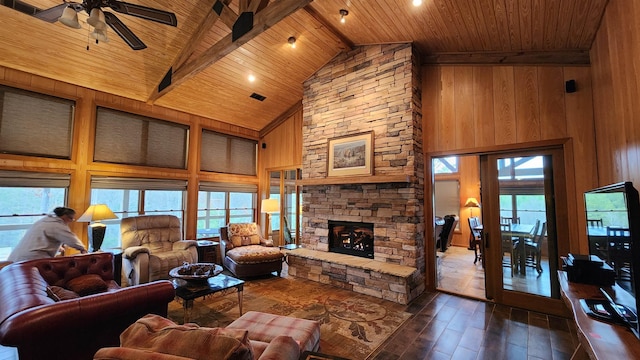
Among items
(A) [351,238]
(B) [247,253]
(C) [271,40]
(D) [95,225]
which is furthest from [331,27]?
(D) [95,225]

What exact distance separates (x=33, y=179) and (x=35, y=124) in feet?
2.75

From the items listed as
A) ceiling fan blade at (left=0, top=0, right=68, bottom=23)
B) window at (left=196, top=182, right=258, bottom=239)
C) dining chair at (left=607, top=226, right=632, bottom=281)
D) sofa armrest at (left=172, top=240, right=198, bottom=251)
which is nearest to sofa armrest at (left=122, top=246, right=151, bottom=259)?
sofa armrest at (left=172, top=240, right=198, bottom=251)

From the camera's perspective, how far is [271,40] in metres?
4.55

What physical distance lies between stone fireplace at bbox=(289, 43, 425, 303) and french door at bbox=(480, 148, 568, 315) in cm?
94

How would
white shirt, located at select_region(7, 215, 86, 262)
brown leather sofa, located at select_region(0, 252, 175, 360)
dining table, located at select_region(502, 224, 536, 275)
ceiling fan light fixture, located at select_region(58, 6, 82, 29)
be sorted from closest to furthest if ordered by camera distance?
1. brown leather sofa, located at select_region(0, 252, 175, 360)
2. ceiling fan light fixture, located at select_region(58, 6, 82, 29)
3. white shirt, located at select_region(7, 215, 86, 262)
4. dining table, located at select_region(502, 224, 536, 275)

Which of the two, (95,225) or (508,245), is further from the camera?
(95,225)

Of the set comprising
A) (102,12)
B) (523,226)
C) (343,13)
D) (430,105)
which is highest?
(343,13)

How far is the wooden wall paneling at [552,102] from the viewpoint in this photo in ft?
10.9

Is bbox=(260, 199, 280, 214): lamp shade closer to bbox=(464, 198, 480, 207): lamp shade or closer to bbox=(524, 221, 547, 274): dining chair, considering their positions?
bbox=(524, 221, 547, 274): dining chair

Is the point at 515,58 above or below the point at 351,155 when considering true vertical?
above

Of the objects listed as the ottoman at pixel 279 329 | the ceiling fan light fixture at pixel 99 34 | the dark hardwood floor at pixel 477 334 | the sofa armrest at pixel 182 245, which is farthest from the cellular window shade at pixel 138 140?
the dark hardwood floor at pixel 477 334

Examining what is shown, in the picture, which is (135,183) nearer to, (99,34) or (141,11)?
(99,34)

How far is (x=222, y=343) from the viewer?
1.10 m

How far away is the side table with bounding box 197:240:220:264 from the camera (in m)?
5.05
